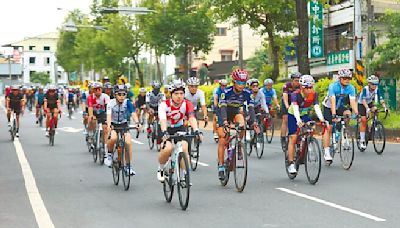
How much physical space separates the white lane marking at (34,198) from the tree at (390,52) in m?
14.0

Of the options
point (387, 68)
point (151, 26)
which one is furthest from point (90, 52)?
point (387, 68)

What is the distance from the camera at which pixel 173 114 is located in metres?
11.0

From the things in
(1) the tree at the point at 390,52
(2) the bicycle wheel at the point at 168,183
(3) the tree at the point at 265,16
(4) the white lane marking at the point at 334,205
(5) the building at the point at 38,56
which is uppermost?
(5) the building at the point at 38,56

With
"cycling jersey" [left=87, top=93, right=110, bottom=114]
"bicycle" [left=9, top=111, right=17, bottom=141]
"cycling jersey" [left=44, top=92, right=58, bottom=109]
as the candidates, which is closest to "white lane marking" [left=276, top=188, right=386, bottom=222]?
"cycling jersey" [left=87, top=93, right=110, bottom=114]

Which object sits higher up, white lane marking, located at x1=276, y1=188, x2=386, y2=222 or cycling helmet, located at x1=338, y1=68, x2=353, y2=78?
cycling helmet, located at x1=338, y1=68, x2=353, y2=78

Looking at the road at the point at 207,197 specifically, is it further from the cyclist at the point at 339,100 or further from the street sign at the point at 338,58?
the street sign at the point at 338,58

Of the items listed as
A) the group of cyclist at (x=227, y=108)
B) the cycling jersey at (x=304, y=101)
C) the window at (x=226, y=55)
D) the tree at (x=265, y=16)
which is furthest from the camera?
the window at (x=226, y=55)

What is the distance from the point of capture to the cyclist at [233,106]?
39.8 ft

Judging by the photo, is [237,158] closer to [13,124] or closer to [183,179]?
[183,179]

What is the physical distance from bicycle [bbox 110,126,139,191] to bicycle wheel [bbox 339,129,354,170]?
4.35 meters

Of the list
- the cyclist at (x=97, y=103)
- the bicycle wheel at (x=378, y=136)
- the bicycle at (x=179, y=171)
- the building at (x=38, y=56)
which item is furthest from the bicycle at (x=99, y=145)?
the building at (x=38, y=56)

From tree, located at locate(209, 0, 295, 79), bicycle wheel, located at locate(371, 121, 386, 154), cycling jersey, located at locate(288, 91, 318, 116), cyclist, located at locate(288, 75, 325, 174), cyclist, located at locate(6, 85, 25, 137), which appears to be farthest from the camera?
tree, located at locate(209, 0, 295, 79)

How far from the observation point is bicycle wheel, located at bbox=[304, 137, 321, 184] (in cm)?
1223

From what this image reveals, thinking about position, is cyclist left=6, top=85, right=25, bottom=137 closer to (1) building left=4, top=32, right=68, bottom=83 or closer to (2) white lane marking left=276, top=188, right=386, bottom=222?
(2) white lane marking left=276, top=188, right=386, bottom=222
